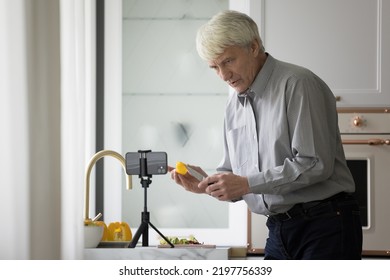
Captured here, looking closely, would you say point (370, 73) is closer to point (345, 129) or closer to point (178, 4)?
point (345, 129)

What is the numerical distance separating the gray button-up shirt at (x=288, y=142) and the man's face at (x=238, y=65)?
0.11 ft

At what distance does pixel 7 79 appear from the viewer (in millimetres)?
2459

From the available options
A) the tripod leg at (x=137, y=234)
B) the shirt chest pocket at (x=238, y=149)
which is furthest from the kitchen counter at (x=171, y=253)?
the shirt chest pocket at (x=238, y=149)

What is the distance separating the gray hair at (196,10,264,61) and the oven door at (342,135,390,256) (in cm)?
199

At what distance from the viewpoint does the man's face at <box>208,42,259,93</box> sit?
2.10 m

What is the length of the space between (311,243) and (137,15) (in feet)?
8.12

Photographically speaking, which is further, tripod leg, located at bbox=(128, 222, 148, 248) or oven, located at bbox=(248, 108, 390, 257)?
oven, located at bbox=(248, 108, 390, 257)

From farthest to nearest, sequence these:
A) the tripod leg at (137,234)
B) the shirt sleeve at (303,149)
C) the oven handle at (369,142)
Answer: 1. the oven handle at (369,142)
2. the tripod leg at (137,234)
3. the shirt sleeve at (303,149)

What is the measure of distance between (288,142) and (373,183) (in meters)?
2.06

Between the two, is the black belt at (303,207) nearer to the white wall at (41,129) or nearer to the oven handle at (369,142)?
the white wall at (41,129)

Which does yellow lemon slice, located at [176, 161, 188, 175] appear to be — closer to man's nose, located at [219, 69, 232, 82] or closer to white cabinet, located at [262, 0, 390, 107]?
man's nose, located at [219, 69, 232, 82]

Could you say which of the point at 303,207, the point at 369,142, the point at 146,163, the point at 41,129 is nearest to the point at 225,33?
the point at 303,207

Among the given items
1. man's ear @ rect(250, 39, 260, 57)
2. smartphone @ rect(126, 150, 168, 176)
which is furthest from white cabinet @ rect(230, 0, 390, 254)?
man's ear @ rect(250, 39, 260, 57)

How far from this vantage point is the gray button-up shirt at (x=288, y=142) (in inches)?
76.7
